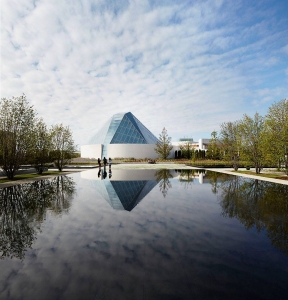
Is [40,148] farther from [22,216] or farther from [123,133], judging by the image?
[123,133]

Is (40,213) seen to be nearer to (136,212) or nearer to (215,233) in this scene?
(136,212)

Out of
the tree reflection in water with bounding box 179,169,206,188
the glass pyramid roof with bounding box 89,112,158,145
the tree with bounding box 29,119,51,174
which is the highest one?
the glass pyramid roof with bounding box 89,112,158,145

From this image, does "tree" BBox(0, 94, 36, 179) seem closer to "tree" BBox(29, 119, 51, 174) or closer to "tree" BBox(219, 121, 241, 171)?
"tree" BBox(29, 119, 51, 174)

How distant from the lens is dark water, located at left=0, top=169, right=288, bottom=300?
11.4ft

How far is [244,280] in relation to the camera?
371 centimetres

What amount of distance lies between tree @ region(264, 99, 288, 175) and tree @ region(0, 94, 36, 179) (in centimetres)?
2483

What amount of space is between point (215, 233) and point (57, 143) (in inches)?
1123

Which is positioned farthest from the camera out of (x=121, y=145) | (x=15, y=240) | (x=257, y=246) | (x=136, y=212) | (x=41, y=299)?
(x=121, y=145)

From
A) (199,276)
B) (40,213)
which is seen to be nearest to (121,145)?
(40,213)

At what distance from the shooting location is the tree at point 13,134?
1877 cm

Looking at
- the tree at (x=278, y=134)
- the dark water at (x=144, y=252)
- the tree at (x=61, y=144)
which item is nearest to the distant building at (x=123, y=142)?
the tree at (x=61, y=144)

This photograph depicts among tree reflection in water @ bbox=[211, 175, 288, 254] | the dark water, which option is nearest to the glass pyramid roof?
tree reflection in water @ bbox=[211, 175, 288, 254]

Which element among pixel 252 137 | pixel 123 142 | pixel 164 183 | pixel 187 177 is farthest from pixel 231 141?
pixel 123 142

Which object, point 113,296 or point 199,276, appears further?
point 199,276
